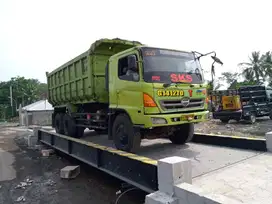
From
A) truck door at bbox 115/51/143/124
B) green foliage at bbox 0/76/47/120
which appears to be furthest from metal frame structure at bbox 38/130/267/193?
green foliage at bbox 0/76/47/120

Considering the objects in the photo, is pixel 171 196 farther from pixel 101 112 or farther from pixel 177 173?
pixel 101 112

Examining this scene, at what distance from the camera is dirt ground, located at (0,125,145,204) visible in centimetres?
481

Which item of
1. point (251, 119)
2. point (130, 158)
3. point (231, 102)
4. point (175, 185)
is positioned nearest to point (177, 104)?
point (130, 158)

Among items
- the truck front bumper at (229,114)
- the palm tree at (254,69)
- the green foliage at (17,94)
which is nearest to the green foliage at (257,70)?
the palm tree at (254,69)

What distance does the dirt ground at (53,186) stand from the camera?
4.81m

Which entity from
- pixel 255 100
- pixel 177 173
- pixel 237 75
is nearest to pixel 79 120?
pixel 177 173

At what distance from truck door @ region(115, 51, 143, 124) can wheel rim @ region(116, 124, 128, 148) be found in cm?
41

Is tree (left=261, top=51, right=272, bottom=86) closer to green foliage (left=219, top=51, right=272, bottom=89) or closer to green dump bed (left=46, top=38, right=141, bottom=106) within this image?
green foliage (left=219, top=51, right=272, bottom=89)

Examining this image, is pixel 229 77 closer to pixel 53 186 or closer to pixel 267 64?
pixel 267 64

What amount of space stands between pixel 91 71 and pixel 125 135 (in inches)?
94.2

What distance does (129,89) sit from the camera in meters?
5.00

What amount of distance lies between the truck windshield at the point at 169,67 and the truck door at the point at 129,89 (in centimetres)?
21

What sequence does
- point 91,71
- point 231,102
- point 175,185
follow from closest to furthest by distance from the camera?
point 175,185
point 91,71
point 231,102

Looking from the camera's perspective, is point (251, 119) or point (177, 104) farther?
point (251, 119)
